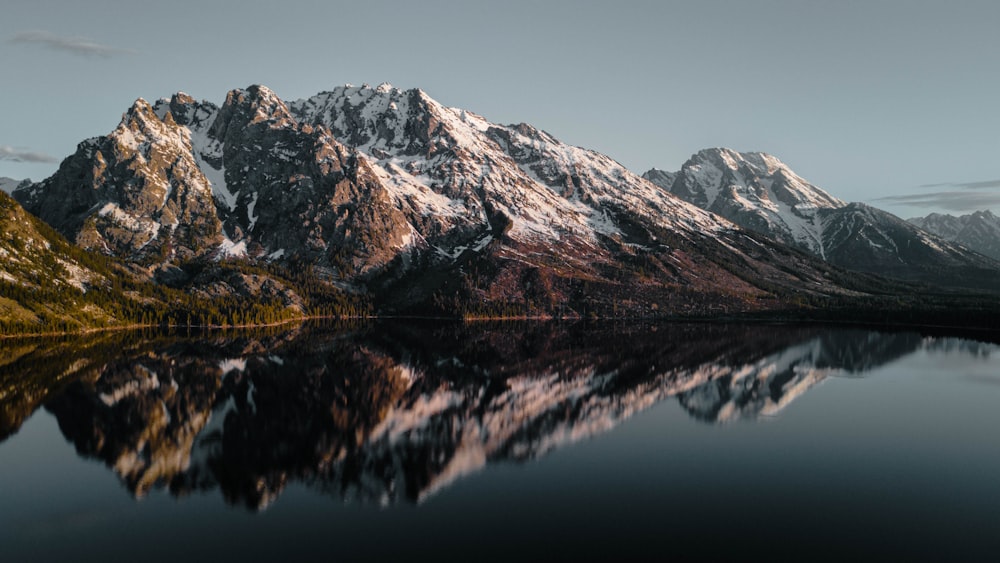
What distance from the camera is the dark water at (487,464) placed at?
5044 centimetres

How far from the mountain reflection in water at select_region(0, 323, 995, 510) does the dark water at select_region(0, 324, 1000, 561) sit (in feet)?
1.95

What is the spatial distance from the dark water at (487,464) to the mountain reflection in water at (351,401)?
59cm

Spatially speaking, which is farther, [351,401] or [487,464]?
[351,401]

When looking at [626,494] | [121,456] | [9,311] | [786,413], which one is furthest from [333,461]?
[9,311]

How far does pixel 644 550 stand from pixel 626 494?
1335 centimetres

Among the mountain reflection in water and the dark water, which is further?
the mountain reflection in water

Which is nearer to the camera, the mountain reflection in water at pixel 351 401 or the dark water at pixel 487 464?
the dark water at pixel 487 464

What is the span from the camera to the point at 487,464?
72625 mm

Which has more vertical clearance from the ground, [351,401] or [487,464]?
[351,401]

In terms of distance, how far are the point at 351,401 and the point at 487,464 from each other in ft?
133

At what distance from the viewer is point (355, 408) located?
326 ft

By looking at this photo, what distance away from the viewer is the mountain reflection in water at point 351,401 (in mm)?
69312

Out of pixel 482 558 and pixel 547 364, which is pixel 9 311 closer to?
pixel 547 364

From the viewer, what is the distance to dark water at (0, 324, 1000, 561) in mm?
50438
